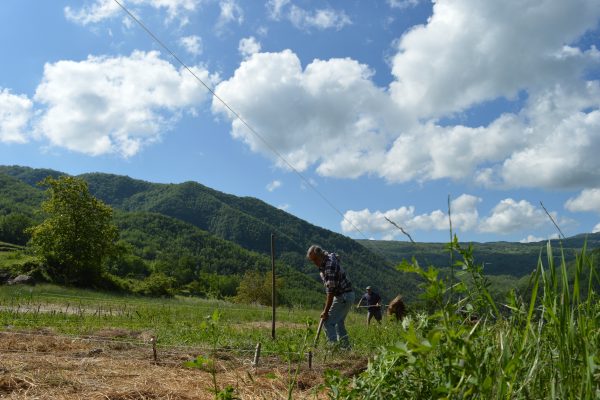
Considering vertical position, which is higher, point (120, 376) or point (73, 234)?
point (73, 234)

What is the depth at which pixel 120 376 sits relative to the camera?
4.90 metres

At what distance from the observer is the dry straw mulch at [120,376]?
4.03m

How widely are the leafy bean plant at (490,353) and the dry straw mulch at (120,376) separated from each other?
117 cm

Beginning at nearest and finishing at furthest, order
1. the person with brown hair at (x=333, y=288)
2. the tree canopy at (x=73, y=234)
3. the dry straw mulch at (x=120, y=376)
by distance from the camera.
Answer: the dry straw mulch at (x=120, y=376) < the person with brown hair at (x=333, y=288) < the tree canopy at (x=73, y=234)

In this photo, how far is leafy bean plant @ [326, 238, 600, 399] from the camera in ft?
Answer: 4.34

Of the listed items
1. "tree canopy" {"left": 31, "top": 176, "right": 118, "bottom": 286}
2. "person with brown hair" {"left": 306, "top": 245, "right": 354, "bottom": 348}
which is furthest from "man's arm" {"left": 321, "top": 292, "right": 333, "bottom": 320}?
"tree canopy" {"left": 31, "top": 176, "right": 118, "bottom": 286}

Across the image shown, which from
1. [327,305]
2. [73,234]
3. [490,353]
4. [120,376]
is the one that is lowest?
[120,376]

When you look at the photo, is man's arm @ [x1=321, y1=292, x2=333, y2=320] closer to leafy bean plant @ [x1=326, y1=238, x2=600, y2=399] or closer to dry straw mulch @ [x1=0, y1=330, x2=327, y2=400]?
dry straw mulch @ [x1=0, y1=330, x2=327, y2=400]

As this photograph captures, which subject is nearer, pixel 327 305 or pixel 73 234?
pixel 327 305

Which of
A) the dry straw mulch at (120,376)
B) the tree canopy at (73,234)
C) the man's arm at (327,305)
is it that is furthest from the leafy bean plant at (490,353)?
the tree canopy at (73,234)

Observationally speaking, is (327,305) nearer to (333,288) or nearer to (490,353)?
(333,288)

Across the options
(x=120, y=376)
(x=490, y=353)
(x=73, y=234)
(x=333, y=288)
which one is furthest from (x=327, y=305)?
(x=73, y=234)

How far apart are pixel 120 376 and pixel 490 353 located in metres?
4.23

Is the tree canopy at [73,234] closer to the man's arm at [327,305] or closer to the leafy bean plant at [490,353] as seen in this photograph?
the man's arm at [327,305]
